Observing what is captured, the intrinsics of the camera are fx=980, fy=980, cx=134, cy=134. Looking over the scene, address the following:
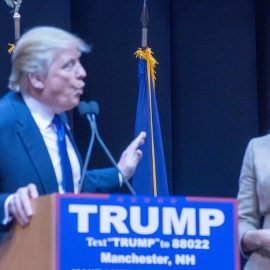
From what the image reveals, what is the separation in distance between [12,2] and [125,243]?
183 cm

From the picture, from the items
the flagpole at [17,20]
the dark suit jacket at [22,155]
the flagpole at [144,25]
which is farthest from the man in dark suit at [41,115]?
the flagpole at [144,25]

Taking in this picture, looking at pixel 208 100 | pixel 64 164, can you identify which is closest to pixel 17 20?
pixel 208 100

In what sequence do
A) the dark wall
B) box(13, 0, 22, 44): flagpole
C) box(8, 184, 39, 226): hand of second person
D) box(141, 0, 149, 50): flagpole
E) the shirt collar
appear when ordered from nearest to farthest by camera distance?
box(8, 184, 39, 226): hand of second person < the shirt collar < box(13, 0, 22, 44): flagpole < box(141, 0, 149, 50): flagpole < the dark wall

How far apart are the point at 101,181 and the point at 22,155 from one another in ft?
0.94

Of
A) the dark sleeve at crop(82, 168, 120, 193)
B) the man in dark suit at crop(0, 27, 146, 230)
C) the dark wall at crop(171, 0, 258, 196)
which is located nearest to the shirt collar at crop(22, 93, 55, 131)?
the man in dark suit at crop(0, 27, 146, 230)

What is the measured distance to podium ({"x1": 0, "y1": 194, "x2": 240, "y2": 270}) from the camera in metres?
2.10

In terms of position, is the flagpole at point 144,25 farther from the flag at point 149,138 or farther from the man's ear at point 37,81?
the man's ear at point 37,81

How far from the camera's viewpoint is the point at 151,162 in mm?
3891

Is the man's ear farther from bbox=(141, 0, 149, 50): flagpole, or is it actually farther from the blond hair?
bbox=(141, 0, 149, 50): flagpole

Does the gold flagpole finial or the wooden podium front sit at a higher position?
the gold flagpole finial

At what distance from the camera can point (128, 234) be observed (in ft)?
7.04

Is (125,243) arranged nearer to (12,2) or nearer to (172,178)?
(12,2)

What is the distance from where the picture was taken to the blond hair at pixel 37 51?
96.2 inches

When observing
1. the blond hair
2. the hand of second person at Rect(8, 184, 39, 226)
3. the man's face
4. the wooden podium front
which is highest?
the blond hair
